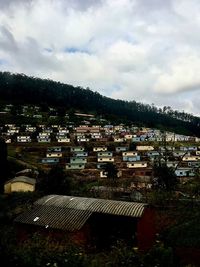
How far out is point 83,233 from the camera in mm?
15516

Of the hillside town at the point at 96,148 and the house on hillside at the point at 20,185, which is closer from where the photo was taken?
the house on hillside at the point at 20,185

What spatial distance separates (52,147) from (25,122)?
29.7 meters

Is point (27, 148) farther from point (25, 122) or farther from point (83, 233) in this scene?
point (83, 233)

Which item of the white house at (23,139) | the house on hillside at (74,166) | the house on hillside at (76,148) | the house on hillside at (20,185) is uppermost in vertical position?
the white house at (23,139)

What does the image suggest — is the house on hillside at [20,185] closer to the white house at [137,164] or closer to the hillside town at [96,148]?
the hillside town at [96,148]

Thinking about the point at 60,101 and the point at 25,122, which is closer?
the point at 25,122

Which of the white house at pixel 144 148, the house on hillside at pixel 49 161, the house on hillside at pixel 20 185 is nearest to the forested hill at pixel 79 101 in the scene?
the white house at pixel 144 148

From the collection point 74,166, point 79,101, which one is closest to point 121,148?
point 74,166

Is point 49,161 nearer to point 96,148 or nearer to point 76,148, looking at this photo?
point 76,148

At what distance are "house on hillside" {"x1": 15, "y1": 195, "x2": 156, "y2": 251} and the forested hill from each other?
124 m

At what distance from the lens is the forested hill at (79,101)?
144 meters

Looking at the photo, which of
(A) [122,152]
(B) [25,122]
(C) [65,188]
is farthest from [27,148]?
(C) [65,188]

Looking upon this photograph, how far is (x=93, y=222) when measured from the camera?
16.3 m

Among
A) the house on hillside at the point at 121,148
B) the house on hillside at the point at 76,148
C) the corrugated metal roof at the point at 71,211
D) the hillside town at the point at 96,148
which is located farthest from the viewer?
the house on hillside at the point at 121,148
